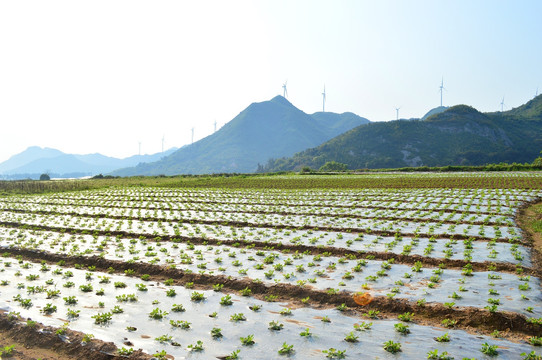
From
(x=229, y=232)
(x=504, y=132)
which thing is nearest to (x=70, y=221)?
(x=229, y=232)

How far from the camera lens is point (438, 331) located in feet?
20.4

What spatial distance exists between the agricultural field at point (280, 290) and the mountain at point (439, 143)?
374ft

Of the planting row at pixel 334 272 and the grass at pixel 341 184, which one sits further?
the grass at pixel 341 184

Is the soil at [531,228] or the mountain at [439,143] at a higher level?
the mountain at [439,143]

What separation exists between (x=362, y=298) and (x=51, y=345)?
638 cm

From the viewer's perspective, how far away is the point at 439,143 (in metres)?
134

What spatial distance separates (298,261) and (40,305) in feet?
22.5

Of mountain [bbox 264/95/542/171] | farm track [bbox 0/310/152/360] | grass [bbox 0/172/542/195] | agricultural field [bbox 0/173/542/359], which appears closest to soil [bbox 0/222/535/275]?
agricultural field [bbox 0/173/542/359]

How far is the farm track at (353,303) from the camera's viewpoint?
654 centimetres

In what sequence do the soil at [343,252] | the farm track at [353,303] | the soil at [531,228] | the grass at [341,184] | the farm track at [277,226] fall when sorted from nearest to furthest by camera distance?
the farm track at [353,303]
the soil at [343,252]
the soil at [531,228]
the farm track at [277,226]
the grass at [341,184]

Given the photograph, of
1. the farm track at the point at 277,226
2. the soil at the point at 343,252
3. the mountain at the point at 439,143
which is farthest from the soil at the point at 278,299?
the mountain at the point at 439,143

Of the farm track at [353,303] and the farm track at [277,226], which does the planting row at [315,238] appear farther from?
the farm track at [353,303]

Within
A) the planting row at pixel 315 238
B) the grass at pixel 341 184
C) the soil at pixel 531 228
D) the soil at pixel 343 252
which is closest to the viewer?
the soil at pixel 343 252

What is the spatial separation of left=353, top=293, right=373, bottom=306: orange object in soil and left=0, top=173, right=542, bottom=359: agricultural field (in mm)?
32
